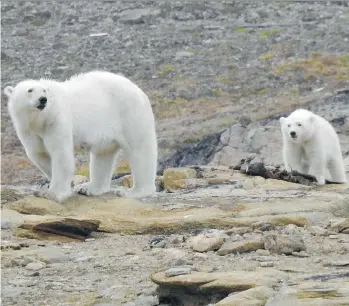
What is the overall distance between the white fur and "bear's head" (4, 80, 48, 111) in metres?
4.07

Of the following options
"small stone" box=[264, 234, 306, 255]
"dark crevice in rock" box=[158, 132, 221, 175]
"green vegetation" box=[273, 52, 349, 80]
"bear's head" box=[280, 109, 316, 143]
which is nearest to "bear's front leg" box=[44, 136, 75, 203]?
"small stone" box=[264, 234, 306, 255]

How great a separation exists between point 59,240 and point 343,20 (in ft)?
84.6

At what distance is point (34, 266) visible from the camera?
7.66 metres

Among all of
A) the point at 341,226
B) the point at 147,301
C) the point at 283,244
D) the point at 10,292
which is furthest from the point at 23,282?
the point at 341,226

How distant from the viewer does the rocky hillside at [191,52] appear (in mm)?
25359

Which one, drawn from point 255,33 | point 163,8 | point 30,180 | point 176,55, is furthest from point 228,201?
point 163,8

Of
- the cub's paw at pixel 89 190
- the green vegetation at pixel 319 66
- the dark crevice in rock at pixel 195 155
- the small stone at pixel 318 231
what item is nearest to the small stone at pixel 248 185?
the cub's paw at pixel 89 190

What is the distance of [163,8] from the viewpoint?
35156mm

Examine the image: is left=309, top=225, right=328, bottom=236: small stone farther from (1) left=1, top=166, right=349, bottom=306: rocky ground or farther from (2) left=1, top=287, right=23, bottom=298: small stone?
(2) left=1, top=287, right=23, bottom=298: small stone

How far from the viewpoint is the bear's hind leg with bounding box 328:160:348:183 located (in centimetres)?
1357

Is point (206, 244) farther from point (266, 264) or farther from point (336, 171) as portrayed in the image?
point (336, 171)

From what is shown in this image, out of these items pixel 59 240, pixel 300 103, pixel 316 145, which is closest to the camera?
pixel 59 240

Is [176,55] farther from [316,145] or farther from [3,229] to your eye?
[3,229]

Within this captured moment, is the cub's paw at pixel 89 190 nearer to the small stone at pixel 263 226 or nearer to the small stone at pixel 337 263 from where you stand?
the small stone at pixel 263 226
